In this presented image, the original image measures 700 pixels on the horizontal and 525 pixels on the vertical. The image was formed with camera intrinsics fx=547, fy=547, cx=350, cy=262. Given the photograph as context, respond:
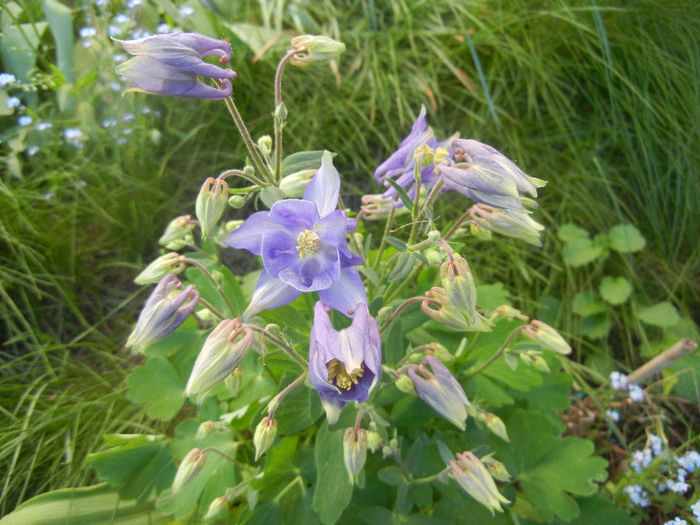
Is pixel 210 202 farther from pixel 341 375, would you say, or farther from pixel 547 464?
pixel 547 464

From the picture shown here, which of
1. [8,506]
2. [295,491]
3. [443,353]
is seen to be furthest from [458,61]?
[8,506]

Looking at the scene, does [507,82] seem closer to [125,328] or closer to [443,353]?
[443,353]

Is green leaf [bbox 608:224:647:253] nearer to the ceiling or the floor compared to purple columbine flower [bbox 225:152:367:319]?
nearer to the floor

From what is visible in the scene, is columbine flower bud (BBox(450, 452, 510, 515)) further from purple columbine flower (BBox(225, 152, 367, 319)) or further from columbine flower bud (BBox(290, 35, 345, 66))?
columbine flower bud (BBox(290, 35, 345, 66))

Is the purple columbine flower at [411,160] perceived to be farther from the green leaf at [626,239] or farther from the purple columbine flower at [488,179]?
the green leaf at [626,239]

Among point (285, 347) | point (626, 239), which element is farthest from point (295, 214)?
point (626, 239)

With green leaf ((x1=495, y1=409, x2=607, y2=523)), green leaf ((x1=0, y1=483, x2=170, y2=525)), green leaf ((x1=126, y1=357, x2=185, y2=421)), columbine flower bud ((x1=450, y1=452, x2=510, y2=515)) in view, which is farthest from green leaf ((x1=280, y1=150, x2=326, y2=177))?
green leaf ((x1=0, y1=483, x2=170, y2=525))

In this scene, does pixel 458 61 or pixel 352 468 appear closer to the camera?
pixel 352 468
